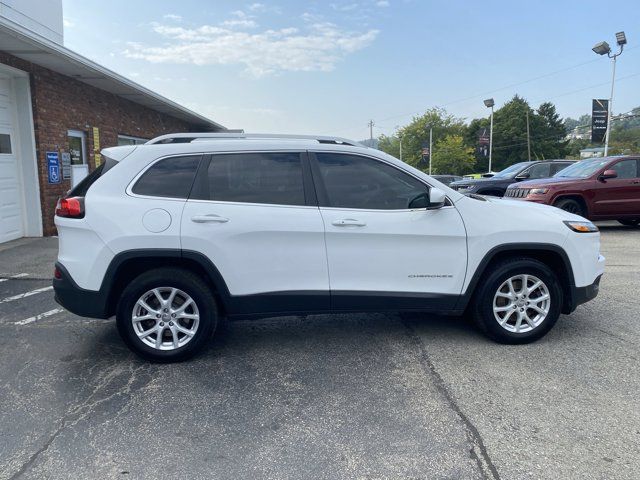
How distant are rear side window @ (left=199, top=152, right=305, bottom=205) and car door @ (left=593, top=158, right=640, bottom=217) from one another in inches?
355

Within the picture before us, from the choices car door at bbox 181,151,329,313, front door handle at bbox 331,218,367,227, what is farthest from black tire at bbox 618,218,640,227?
car door at bbox 181,151,329,313

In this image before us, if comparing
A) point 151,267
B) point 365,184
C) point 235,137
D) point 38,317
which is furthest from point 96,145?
point 365,184

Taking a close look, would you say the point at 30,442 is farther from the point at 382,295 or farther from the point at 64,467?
the point at 382,295

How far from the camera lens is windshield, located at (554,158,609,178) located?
34.8 ft

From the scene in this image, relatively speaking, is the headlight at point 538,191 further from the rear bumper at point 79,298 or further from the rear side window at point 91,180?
the rear bumper at point 79,298

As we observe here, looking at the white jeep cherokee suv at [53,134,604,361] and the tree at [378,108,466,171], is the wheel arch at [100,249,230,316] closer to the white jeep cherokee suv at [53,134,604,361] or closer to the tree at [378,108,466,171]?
the white jeep cherokee suv at [53,134,604,361]

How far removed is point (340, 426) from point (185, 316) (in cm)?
158

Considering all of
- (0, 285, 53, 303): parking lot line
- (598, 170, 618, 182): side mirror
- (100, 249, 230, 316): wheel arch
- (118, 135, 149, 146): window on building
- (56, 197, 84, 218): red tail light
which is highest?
(118, 135, 149, 146): window on building

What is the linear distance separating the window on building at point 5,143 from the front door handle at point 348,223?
8.34 metres

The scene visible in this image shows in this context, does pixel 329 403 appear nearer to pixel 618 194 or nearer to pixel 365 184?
pixel 365 184

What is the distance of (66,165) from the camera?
34.1ft

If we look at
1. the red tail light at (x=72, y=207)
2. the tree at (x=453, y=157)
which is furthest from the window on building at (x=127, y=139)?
the tree at (x=453, y=157)

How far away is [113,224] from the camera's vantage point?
3.63 meters

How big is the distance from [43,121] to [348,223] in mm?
8606
